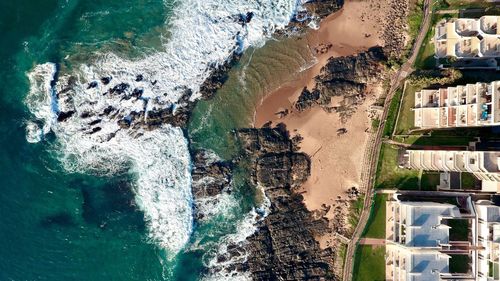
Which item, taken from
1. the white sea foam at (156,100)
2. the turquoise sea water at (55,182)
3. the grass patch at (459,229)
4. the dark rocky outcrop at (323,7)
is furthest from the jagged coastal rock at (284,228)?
the dark rocky outcrop at (323,7)

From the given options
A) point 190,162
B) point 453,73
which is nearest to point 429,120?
point 453,73

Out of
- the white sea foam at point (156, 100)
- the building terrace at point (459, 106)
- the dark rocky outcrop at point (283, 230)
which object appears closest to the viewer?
the building terrace at point (459, 106)

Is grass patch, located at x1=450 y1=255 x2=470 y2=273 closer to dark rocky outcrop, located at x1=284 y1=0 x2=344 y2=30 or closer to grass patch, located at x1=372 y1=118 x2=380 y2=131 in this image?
grass patch, located at x1=372 y1=118 x2=380 y2=131

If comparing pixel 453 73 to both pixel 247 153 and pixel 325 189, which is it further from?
pixel 247 153

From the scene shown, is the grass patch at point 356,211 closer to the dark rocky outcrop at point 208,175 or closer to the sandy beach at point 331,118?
the sandy beach at point 331,118

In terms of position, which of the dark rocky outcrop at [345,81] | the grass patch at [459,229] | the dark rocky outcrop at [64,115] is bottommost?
the grass patch at [459,229]

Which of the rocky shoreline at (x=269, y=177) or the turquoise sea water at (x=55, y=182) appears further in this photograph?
the rocky shoreline at (x=269, y=177)

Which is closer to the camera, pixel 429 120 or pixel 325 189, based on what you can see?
pixel 429 120
